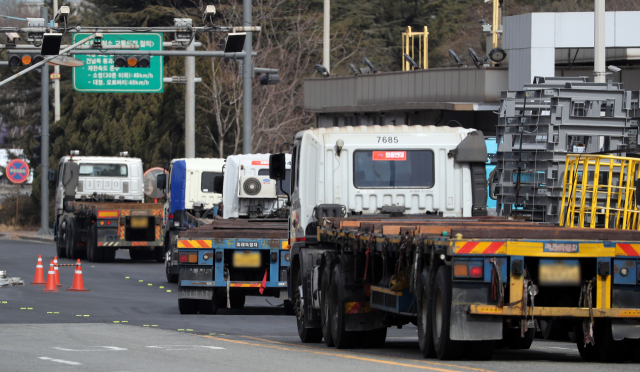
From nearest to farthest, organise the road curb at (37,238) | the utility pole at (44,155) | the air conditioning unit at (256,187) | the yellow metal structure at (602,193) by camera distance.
Result: 1. the yellow metal structure at (602,193)
2. the air conditioning unit at (256,187)
3. the road curb at (37,238)
4. the utility pole at (44,155)

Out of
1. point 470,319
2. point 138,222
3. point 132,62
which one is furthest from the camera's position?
point 138,222

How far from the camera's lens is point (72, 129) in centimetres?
4769

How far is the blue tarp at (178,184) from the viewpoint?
27.0 meters

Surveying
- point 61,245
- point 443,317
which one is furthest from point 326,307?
point 61,245

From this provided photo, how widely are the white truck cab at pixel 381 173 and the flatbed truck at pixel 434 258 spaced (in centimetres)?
1

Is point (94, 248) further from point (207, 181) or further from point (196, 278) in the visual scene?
point (196, 278)

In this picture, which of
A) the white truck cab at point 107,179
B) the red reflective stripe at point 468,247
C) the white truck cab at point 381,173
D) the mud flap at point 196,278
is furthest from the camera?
the white truck cab at point 107,179

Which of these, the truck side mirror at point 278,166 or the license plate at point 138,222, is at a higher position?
the truck side mirror at point 278,166

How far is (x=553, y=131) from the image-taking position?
21156 millimetres

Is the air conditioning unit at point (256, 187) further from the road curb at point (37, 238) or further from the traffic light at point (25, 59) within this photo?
the road curb at point (37, 238)

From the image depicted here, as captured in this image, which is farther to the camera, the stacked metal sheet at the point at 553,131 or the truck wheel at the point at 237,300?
the stacked metal sheet at the point at 553,131

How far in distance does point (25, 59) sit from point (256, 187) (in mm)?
7269

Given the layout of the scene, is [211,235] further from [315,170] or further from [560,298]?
[560,298]

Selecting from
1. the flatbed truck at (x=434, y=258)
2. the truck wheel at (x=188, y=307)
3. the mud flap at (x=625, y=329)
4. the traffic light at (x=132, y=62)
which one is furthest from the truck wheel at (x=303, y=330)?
the traffic light at (x=132, y=62)
